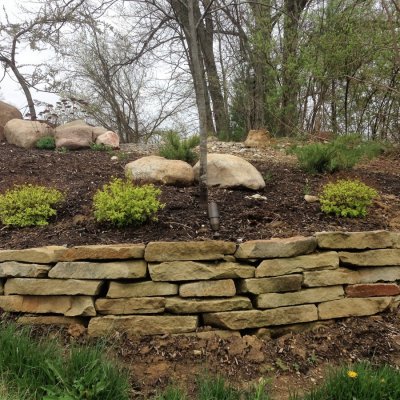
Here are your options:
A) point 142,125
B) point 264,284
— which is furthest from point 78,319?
point 142,125

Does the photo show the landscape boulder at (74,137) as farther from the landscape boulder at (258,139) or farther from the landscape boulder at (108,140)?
the landscape boulder at (258,139)

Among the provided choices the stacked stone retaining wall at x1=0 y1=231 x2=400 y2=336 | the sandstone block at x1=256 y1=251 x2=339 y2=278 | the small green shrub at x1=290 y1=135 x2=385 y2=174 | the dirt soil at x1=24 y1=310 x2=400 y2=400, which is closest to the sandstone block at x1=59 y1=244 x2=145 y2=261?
the stacked stone retaining wall at x1=0 y1=231 x2=400 y2=336

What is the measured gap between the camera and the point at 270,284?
2.71 metres

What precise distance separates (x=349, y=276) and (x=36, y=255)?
2111 mm

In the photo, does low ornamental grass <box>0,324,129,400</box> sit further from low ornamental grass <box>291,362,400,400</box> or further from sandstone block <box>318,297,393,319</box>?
sandstone block <box>318,297,393,319</box>

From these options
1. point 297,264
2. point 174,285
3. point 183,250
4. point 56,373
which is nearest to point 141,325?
point 174,285

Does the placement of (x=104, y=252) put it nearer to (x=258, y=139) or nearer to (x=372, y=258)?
(x=372, y=258)

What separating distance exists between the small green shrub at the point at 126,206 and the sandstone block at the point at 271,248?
2.48 feet

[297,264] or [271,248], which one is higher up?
[271,248]

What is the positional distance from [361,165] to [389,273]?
7.96 ft

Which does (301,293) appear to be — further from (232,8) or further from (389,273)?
(232,8)

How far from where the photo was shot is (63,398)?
77.7 inches

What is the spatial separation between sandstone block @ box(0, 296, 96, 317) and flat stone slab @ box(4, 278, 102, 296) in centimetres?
5

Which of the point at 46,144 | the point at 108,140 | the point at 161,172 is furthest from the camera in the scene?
the point at 108,140
